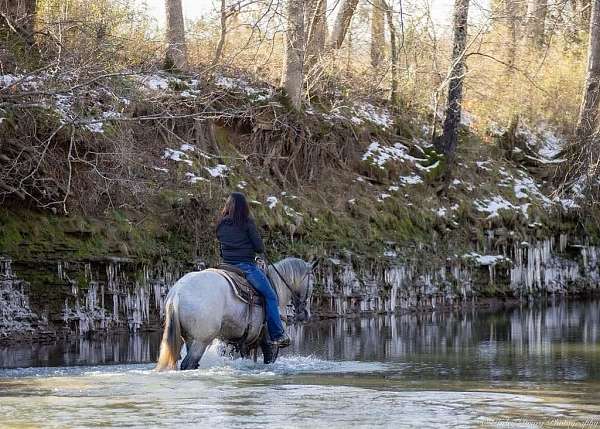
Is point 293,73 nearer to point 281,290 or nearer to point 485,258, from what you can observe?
point 485,258

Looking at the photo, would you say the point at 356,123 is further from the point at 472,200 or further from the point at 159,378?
the point at 159,378

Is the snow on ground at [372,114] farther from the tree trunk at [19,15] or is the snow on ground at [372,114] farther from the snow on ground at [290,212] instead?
the tree trunk at [19,15]

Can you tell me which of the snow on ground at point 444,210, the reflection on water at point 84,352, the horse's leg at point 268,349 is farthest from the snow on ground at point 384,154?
the horse's leg at point 268,349

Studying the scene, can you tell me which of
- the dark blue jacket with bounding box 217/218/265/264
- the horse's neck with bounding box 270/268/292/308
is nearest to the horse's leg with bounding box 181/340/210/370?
the dark blue jacket with bounding box 217/218/265/264

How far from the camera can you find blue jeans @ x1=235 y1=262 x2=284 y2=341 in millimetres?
12477

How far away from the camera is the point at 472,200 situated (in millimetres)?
26703

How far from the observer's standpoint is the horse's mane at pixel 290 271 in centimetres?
1324

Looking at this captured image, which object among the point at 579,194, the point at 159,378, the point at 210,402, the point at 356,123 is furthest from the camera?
the point at 579,194

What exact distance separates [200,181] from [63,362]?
7973mm

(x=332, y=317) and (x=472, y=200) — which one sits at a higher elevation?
(x=472, y=200)

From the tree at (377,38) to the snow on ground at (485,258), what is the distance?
6703mm

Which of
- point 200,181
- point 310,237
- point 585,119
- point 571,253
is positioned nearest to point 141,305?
point 200,181

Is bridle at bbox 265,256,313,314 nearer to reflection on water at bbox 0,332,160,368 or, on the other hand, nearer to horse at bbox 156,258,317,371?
horse at bbox 156,258,317,371

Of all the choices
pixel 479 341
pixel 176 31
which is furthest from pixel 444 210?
pixel 479 341
